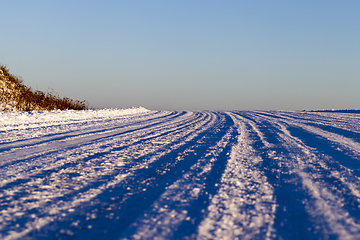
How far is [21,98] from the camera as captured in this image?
16.5 meters

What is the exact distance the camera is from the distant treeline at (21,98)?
1554 cm

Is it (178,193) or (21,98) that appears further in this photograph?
(21,98)

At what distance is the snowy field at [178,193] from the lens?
6.45ft

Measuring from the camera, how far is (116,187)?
283cm

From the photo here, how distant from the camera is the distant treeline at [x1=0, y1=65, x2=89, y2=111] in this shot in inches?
612

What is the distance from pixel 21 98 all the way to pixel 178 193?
17.1 meters

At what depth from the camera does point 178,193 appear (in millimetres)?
2668

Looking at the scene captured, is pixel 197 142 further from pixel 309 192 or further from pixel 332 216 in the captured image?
pixel 332 216

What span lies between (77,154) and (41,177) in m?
1.26

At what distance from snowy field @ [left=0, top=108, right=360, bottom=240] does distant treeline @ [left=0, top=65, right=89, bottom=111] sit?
12.6 metres

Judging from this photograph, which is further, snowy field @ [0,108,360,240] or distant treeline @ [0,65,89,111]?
distant treeline @ [0,65,89,111]

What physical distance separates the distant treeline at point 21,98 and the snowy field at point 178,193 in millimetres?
12559

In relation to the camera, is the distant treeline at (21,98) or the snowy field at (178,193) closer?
the snowy field at (178,193)

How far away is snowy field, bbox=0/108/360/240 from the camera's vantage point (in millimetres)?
1967
